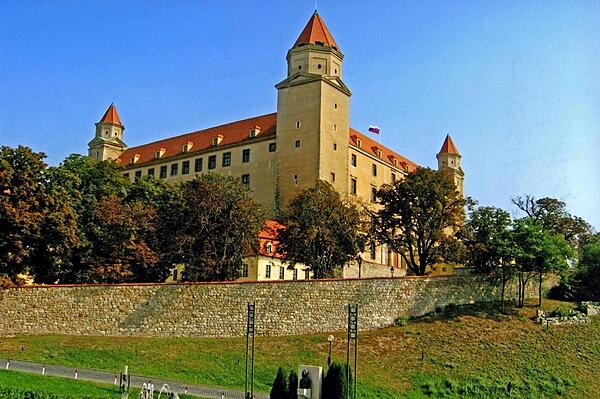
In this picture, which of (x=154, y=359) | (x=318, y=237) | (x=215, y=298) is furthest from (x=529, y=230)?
(x=154, y=359)

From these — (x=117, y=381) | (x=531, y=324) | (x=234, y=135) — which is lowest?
(x=117, y=381)

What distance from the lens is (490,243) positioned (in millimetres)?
42062

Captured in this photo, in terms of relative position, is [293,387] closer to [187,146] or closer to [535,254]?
[535,254]

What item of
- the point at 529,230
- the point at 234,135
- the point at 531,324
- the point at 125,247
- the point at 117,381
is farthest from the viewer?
the point at 234,135

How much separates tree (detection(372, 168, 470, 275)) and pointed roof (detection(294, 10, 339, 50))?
2364 cm

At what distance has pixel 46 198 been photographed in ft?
139

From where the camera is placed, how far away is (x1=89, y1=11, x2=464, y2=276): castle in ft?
219

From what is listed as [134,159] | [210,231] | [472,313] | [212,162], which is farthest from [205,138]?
[472,313]

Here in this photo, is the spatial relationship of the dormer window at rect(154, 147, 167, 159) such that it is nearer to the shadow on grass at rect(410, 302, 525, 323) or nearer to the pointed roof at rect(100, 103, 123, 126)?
the pointed roof at rect(100, 103, 123, 126)

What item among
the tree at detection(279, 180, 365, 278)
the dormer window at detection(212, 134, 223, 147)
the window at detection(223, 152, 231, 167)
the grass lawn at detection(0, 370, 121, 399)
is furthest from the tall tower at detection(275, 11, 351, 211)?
the grass lawn at detection(0, 370, 121, 399)

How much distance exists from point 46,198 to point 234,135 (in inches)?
1324

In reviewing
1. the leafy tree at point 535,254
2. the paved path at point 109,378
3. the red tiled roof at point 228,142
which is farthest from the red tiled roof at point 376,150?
the paved path at point 109,378

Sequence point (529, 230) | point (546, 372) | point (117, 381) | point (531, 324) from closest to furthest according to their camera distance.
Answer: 1. point (117, 381)
2. point (546, 372)
3. point (531, 324)
4. point (529, 230)

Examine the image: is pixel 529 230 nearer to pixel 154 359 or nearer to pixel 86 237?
pixel 154 359
